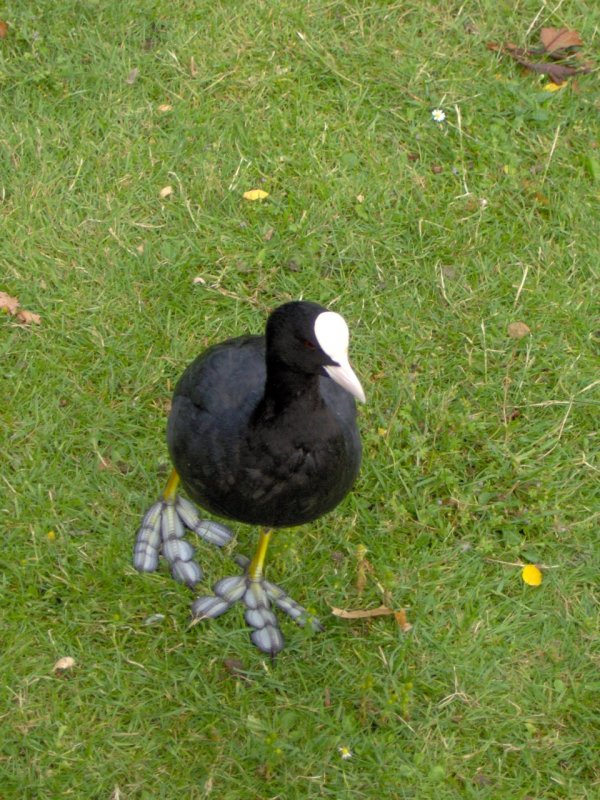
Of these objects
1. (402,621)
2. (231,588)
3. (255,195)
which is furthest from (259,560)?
(255,195)

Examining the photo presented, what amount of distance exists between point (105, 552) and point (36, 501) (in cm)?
31

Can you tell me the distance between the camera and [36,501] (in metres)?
3.19

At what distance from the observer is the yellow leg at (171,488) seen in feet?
10.4

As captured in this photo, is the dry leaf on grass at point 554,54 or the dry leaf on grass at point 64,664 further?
the dry leaf on grass at point 554,54

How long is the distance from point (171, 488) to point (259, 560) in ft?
1.30

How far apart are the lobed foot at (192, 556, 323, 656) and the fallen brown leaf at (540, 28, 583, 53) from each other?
113 inches

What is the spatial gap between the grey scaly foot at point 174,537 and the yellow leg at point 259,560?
7.1 inches

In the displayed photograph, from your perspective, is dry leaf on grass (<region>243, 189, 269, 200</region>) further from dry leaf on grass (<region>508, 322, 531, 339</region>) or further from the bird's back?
the bird's back

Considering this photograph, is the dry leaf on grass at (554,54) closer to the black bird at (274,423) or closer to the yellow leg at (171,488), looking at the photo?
the black bird at (274,423)

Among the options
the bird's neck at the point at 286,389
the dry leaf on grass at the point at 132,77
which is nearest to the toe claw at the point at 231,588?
the bird's neck at the point at 286,389

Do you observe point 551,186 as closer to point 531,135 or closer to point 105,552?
point 531,135

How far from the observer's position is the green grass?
286 centimetres

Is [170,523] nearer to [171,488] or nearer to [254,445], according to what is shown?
[171,488]

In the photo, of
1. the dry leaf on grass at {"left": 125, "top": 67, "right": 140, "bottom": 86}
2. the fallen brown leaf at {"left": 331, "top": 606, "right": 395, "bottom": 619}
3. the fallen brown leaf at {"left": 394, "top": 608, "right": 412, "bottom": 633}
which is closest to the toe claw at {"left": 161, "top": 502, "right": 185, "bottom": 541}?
the fallen brown leaf at {"left": 331, "top": 606, "right": 395, "bottom": 619}
